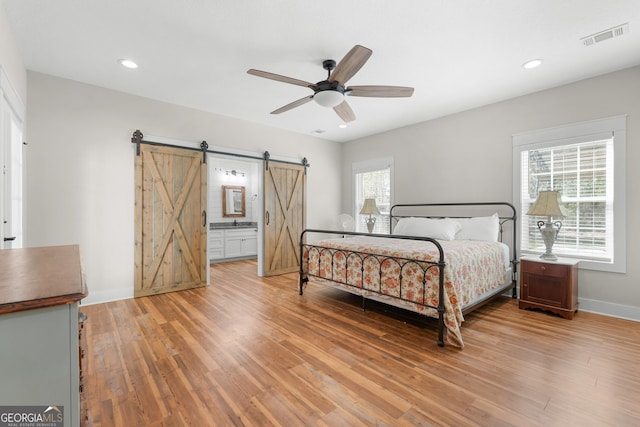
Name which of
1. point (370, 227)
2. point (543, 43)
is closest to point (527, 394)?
point (543, 43)

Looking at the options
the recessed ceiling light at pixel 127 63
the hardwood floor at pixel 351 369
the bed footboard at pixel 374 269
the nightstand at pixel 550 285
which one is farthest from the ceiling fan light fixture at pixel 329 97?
the nightstand at pixel 550 285

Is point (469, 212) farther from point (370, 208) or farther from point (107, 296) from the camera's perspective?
point (107, 296)

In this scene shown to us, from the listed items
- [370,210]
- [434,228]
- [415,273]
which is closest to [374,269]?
[415,273]

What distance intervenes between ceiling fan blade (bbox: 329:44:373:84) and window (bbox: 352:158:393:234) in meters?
3.25

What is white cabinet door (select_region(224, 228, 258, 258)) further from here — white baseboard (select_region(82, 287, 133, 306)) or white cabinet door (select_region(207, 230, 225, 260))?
white baseboard (select_region(82, 287, 133, 306))

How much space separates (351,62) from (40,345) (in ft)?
7.72

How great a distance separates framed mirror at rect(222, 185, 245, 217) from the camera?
719 centimetres

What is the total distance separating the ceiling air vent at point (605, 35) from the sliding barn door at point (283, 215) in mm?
4253

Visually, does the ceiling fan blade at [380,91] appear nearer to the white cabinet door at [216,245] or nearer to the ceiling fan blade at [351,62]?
the ceiling fan blade at [351,62]

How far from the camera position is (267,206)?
17.4ft

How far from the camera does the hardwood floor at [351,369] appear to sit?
1.69 metres

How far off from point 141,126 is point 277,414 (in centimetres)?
397

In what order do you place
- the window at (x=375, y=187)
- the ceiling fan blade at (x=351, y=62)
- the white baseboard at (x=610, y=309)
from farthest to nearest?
the window at (x=375, y=187), the white baseboard at (x=610, y=309), the ceiling fan blade at (x=351, y=62)

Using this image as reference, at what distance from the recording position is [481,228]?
12.8ft
